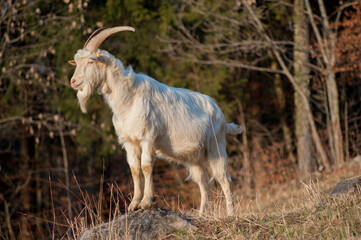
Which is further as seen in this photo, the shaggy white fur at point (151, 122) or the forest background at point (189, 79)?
the forest background at point (189, 79)

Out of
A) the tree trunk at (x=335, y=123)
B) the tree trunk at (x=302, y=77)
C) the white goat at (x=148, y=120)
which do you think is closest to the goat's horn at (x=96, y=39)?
the white goat at (x=148, y=120)

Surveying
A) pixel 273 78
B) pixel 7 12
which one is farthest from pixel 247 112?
pixel 7 12

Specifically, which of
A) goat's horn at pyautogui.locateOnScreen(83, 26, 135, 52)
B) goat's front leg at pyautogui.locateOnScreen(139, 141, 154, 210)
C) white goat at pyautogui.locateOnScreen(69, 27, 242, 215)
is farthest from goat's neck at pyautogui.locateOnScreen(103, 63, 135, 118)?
goat's front leg at pyautogui.locateOnScreen(139, 141, 154, 210)

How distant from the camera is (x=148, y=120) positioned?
5.36 m

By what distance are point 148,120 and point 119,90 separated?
0.48 metres

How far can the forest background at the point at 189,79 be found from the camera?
13.7 metres

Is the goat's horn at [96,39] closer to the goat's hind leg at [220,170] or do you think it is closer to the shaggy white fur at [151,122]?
the shaggy white fur at [151,122]

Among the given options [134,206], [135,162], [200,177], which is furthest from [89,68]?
[200,177]

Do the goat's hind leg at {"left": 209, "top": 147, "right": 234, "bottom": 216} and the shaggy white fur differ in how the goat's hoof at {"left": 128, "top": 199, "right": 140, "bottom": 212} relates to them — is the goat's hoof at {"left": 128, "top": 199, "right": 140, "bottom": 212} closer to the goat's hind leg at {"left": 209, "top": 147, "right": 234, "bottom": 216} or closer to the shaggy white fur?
the shaggy white fur

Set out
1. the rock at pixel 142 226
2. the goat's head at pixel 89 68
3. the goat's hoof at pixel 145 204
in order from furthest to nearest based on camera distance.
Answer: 1. the goat's head at pixel 89 68
2. the goat's hoof at pixel 145 204
3. the rock at pixel 142 226

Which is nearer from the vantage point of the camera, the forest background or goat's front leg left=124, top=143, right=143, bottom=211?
goat's front leg left=124, top=143, right=143, bottom=211

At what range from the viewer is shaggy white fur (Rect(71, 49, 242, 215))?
5.29 m

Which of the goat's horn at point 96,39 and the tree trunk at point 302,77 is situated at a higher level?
the goat's horn at point 96,39

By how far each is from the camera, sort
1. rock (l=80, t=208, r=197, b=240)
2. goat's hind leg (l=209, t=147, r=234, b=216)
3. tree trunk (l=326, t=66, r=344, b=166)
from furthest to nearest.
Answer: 1. tree trunk (l=326, t=66, r=344, b=166)
2. goat's hind leg (l=209, t=147, r=234, b=216)
3. rock (l=80, t=208, r=197, b=240)
